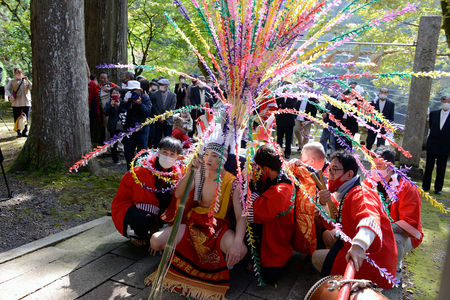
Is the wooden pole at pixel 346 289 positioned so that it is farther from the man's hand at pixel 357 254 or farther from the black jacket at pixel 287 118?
the black jacket at pixel 287 118

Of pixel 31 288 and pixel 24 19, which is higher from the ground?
pixel 24 19

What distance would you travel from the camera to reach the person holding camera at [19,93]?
940 cm

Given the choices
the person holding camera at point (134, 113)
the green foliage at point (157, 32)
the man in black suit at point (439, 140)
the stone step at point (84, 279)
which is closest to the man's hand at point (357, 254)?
the stone step at point (84, 279)

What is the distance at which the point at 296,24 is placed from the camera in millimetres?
1870

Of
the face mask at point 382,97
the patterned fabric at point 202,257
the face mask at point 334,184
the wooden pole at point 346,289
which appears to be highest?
the face mask at point 382,97

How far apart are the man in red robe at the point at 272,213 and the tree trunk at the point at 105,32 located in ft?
22.2

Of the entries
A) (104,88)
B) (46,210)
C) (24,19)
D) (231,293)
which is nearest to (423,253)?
(231,293)

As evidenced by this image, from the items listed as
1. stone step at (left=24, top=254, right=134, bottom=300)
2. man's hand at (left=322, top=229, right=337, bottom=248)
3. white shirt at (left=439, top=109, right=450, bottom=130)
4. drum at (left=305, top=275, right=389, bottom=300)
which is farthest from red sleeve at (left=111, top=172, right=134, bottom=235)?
white shirt at (left=439, top=109, right=450, bottom=130)

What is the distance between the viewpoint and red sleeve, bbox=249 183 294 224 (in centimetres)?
306

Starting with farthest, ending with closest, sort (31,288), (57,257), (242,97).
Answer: (57,257), (31,288), (242,97)

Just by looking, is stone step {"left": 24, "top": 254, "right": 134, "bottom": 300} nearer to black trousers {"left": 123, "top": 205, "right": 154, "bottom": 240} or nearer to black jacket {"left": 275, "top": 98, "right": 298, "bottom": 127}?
black trousers {"left": 123, "top": 205, "right": 154, "bottom": 240}

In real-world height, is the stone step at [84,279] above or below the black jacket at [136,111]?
below

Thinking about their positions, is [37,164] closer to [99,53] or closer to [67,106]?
[67,106]

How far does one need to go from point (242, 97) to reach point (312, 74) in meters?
0.46
